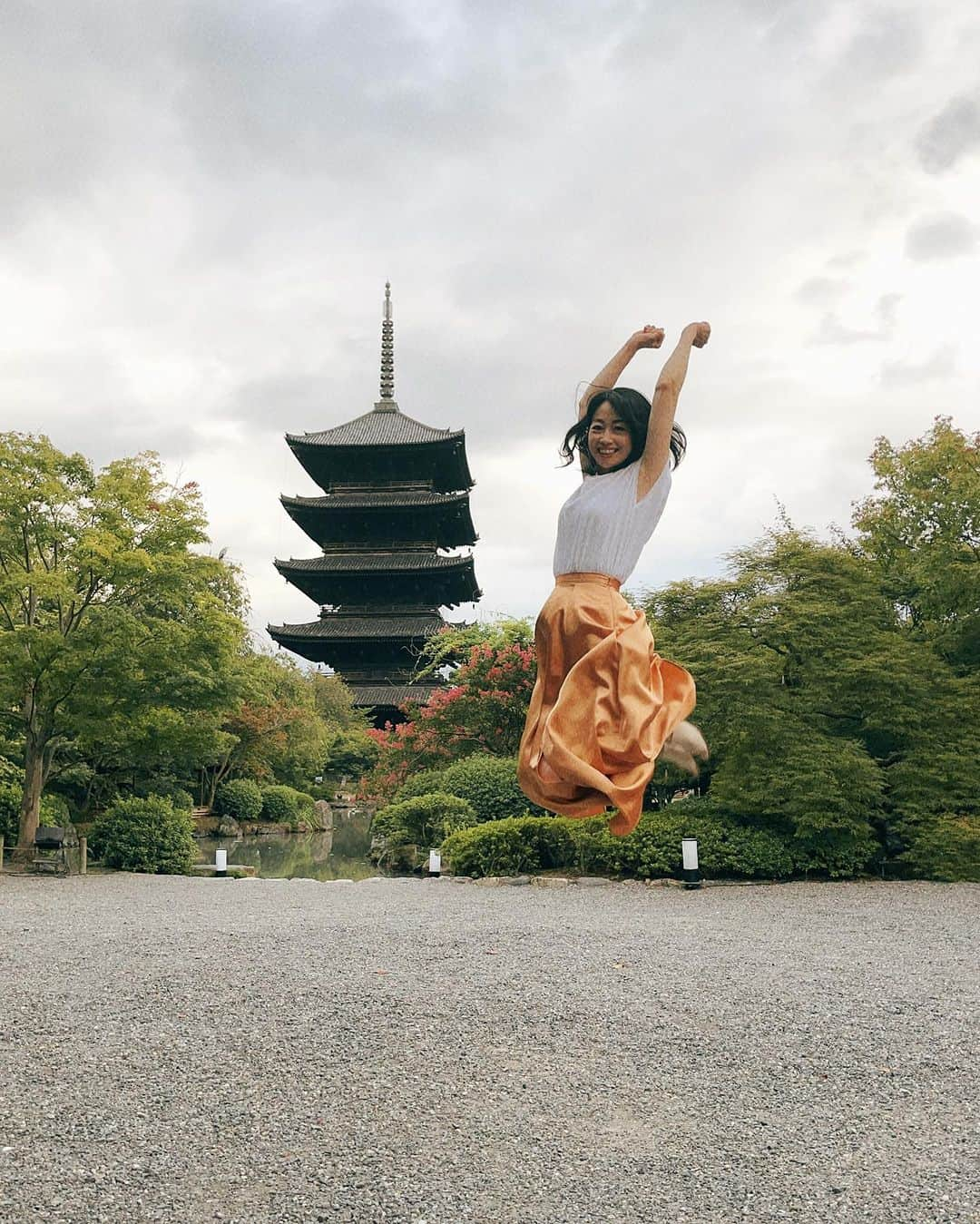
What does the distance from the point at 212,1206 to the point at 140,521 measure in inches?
500

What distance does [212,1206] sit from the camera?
5.06 metres

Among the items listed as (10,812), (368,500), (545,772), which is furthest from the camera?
(368,500)

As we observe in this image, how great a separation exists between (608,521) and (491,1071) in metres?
5.45

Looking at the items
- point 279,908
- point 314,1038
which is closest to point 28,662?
point 279,908

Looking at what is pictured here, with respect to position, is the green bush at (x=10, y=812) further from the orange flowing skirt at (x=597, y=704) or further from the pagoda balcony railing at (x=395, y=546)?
the orange flowing skirt at (x=597, y=704)

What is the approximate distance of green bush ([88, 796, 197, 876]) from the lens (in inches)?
683

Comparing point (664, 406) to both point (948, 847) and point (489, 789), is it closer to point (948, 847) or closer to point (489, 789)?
point (948, 847)

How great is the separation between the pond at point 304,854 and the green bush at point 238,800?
99 cm

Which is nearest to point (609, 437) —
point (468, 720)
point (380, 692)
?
point (468, 720)

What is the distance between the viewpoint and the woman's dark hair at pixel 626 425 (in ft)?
7.93

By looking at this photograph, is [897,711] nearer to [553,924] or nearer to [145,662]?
[553,924]

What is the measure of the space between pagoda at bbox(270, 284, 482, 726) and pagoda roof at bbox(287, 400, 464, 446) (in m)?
0.05

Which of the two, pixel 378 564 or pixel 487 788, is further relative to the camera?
pixel 378 564

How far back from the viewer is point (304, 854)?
80.6ft
